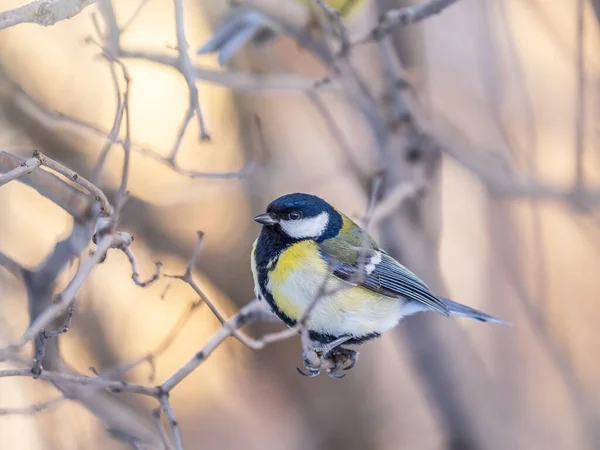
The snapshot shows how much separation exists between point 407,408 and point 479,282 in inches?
44.3

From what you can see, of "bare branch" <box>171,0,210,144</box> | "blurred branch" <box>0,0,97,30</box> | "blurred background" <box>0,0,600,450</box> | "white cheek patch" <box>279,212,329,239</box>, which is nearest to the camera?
"blurred branch" <box>0,0,97,30</box>

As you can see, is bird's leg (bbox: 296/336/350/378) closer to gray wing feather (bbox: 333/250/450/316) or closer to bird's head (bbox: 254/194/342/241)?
gray wing feather (bbox: 333/250/450/316)

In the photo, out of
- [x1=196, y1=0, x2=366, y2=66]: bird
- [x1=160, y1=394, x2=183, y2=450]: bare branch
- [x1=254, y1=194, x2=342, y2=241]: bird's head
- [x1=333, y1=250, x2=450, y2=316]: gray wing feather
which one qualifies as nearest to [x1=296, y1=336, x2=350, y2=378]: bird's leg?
[x1=333, y1=250, x2=450, y2=316]: gray wing feather

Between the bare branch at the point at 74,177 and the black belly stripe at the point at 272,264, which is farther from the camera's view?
the black belly stripe at the point at 272,264

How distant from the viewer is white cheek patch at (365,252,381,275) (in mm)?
2449

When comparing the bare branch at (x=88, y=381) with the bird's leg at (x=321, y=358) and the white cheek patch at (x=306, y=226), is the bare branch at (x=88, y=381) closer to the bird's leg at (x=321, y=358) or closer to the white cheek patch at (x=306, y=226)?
the bird's leg at (x=321, y=358)

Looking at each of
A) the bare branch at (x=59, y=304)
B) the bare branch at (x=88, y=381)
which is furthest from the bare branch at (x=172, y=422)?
the bare branch at (x=59, y=304)

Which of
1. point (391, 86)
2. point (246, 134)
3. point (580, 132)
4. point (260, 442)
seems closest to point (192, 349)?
point (260, 442)

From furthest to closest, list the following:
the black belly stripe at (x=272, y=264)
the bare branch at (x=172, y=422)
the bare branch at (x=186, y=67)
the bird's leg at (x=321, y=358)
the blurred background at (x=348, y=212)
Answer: the blurred background at (x=348, y=212) < the black belly stripe at (x=272, y=264) < the bird's leg at (x=321, y=358) < the bare branch at (x=186, y=67) < the bare branch at (x=172, y=422)

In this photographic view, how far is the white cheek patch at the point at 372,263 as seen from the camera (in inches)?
96.4

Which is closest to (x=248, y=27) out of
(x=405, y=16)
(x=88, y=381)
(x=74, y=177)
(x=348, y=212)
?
(x=405, y=16)

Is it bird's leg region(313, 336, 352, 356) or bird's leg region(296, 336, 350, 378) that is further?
bird's leg region(313, 336, 352, 356)

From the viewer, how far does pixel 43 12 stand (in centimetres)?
161

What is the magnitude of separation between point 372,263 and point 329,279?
0.89ft
